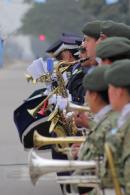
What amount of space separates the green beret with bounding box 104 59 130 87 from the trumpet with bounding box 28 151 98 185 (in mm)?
439

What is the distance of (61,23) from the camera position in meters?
79.9

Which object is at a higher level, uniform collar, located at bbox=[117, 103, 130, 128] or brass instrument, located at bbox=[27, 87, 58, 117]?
uniform collar, located at bbox=[117, 103, 130, 128]

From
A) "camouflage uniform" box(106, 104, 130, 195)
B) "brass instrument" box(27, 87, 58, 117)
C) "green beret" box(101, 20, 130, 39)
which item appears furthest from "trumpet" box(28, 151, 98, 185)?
"brass instrument" box(27, 87, 58, 117)

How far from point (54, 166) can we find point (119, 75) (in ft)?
1.90

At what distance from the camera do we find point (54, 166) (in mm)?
4391

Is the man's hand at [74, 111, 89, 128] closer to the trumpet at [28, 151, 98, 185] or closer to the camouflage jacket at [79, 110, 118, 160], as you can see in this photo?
the camouflage jacket at [79, 110, 118, 160]

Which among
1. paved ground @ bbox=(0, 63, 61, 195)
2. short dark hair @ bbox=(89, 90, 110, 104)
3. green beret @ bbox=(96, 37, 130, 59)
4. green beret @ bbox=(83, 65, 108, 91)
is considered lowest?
paved ground @ bbox=(0, 63, 61, 195)

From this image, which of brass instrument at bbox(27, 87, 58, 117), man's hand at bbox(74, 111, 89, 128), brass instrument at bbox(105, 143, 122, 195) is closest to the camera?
brass instrument at bbox(105, 143, 122, 195)

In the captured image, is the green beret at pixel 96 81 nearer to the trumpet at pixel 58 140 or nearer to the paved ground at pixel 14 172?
the trumpet at pixel 58 140

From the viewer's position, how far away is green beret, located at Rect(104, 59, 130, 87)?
4.27 meters

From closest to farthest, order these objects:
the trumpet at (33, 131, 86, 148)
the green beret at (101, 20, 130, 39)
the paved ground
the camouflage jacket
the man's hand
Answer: the camouflage jacket
the trumpet at (33, 131, 86, 148)
the man's hand
the green beret at (101, 20, 130, 39)
the paved ground

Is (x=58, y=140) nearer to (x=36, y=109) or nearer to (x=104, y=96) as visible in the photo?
(x=104, y=96)

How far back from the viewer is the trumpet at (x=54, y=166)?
171 inches

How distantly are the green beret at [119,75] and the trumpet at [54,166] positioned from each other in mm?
439
